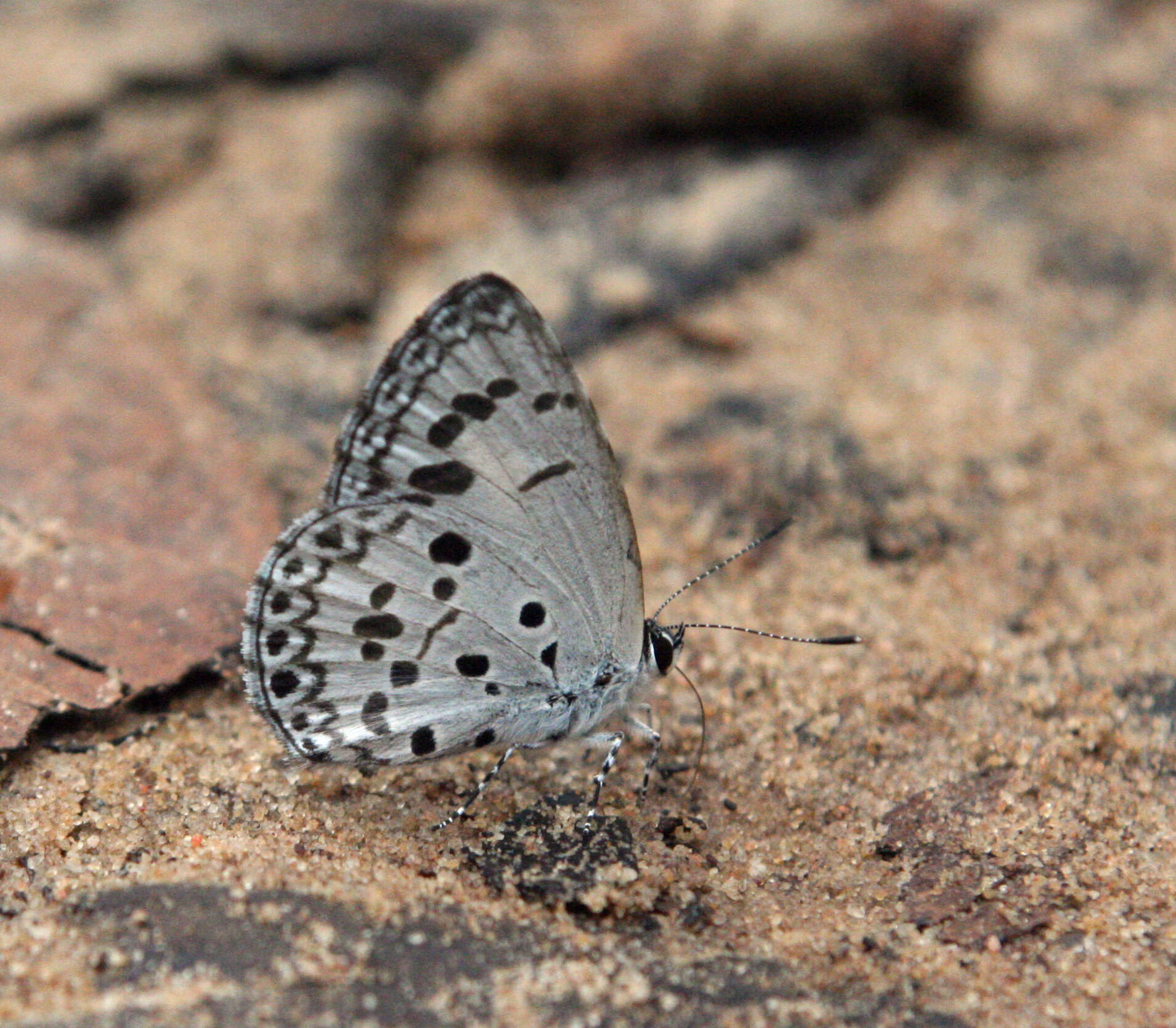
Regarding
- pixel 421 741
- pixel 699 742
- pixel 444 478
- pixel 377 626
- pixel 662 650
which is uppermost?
pixel 444 478

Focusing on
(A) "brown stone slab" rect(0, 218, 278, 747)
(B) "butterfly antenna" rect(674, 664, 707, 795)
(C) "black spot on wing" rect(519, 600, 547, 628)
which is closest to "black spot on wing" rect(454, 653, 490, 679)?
(C) "black spot on wing" rect(519, 600, 547, 628)

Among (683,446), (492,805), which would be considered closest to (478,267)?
(683,446)

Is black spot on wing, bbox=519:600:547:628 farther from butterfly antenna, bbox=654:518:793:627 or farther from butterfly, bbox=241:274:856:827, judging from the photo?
butterfly antenna, bbox=654:518:793:627

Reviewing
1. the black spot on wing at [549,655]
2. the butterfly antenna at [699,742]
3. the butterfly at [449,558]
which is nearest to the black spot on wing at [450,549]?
the butterfly at [449,558]

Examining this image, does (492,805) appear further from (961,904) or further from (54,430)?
(54,430)

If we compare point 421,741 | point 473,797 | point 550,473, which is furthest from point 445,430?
point 473,797

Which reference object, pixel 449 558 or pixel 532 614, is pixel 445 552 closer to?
pixel 449 558
